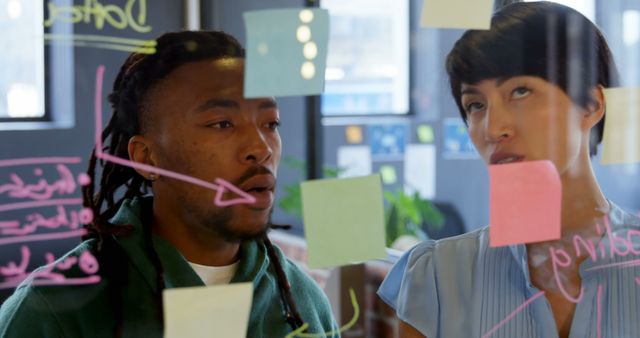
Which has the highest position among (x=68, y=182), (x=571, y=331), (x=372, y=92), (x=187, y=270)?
(x=372, y=92)

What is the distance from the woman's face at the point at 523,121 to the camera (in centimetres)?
97

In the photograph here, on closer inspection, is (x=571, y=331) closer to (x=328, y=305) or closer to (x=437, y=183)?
(x=328, y=305)

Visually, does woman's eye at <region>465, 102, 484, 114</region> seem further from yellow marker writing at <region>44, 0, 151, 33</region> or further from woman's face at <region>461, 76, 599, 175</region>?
yellow marker writing at <region>44, 0, 151, 33</region>

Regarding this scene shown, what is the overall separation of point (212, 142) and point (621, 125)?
1.82 feet

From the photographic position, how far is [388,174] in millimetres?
1063

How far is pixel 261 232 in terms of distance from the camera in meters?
0.88

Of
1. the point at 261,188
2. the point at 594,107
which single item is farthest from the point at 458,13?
the point at 261,188

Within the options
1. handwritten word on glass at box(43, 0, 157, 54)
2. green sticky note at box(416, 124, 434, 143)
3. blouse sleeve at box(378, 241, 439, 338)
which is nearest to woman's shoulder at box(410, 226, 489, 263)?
blouse sleeve at box(378, 241, 439, 338)

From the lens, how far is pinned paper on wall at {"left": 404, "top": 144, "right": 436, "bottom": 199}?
133cm

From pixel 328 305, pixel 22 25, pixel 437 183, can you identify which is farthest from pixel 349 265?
pixel 437 183

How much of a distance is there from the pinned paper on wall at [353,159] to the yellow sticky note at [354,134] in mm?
11

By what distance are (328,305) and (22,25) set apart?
1.56 ft

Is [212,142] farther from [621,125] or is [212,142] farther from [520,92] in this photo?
[621,125]

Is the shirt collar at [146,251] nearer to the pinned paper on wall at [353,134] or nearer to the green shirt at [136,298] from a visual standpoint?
the green shirt at [136,298]
